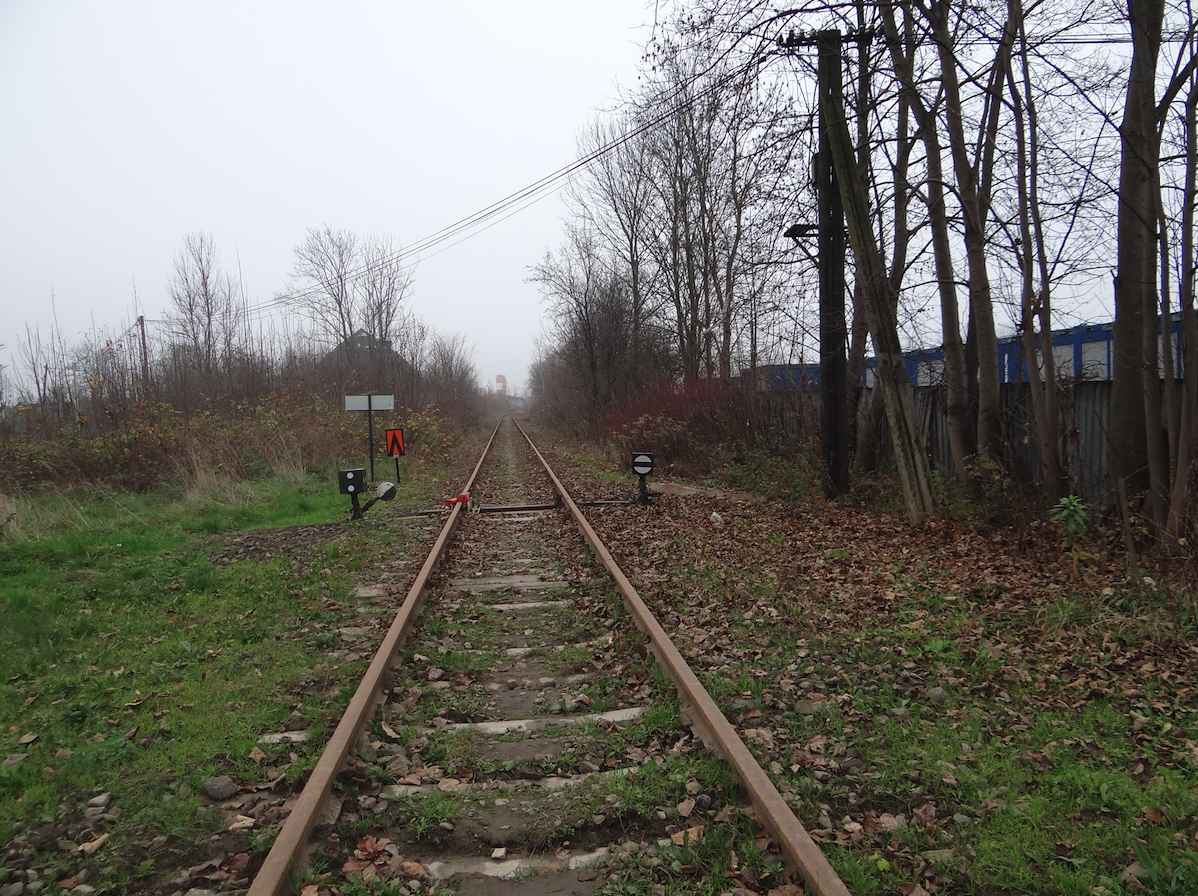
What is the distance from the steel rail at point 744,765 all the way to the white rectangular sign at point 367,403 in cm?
947

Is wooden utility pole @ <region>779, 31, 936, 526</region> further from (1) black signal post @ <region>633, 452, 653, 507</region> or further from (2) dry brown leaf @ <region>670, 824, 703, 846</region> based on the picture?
(2) dry brown leaf @ <region>670, 824, 703, 846</region>

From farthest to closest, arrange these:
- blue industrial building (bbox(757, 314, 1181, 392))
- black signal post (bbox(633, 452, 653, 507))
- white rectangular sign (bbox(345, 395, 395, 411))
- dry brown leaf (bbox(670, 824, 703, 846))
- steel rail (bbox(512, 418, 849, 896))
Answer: white rectangular sign (bbox(345, 395, 395, 411))
black signal post (bbox(633, 452, 653, 507))
blue industrial building (bbox(757, 314, 1181, 392))
dry brown leaf (bbox(670, 824, 703, 846))
steel rail (bbox(512, 418, 849, 896))

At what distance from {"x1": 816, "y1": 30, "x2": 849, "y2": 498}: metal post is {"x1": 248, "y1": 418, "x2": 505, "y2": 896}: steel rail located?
738 cm

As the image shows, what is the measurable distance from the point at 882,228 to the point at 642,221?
1625 cm

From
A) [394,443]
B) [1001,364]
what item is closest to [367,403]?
[394,443]

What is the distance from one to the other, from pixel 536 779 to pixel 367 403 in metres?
11.5

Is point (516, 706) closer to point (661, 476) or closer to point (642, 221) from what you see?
point (661, 476)

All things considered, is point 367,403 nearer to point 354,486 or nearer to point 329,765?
point 354,486

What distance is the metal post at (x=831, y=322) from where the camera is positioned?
35.8 ft

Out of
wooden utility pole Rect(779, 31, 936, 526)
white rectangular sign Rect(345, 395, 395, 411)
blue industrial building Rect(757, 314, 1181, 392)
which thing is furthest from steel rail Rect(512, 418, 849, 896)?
white rectangular sign Rect(345, 395, 395, 411)

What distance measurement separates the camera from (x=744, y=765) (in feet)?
11.2

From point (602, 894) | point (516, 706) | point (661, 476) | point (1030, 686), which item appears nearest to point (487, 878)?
point (602, 894)

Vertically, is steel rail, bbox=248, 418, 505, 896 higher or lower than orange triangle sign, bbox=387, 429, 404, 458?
lower

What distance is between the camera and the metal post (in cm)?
1092
